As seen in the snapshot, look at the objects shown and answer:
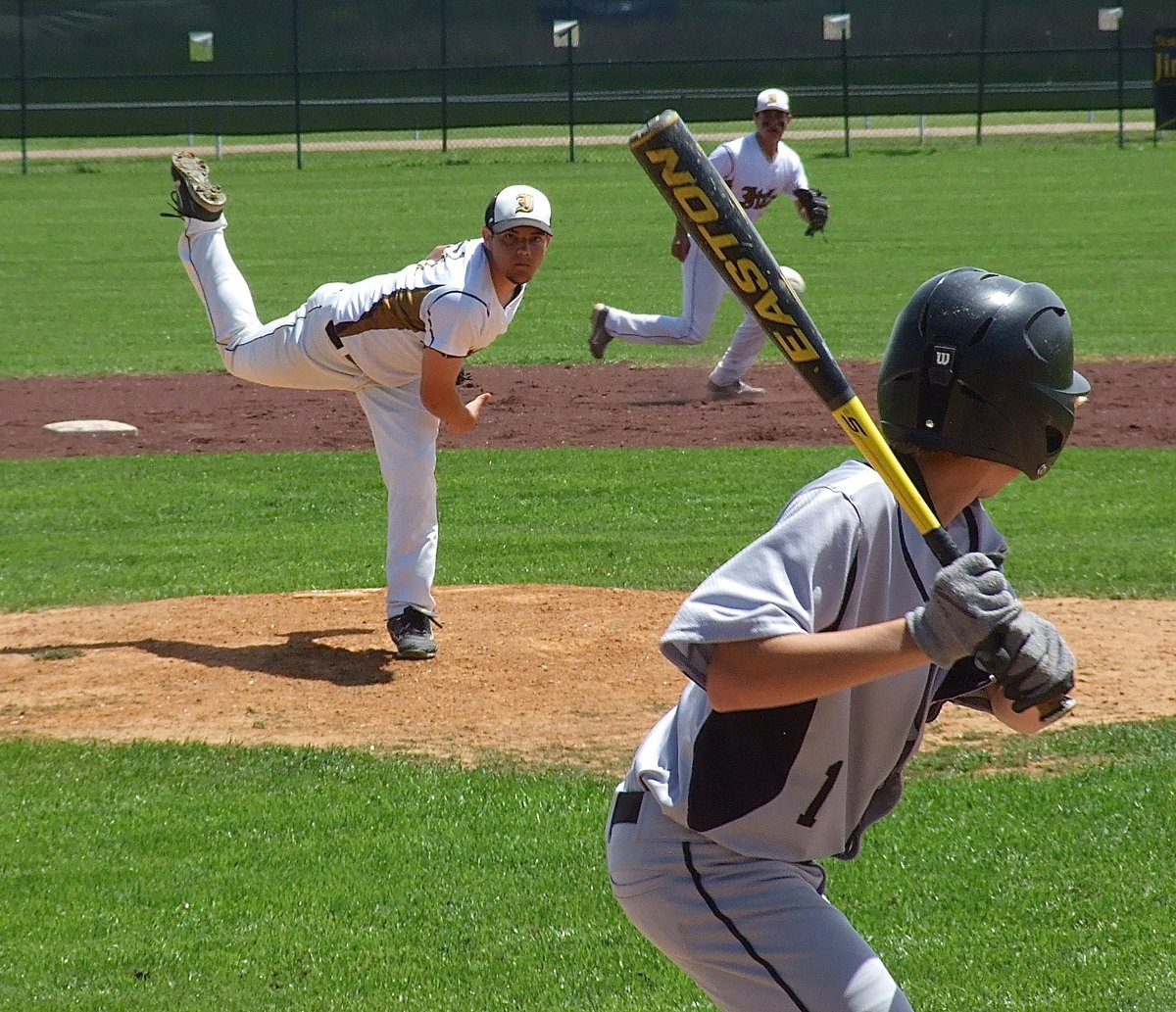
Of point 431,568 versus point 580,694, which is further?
point 431,568

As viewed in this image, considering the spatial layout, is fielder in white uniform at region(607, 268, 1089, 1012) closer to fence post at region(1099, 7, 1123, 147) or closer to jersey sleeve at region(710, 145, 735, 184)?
jersey sleeve at region(710, 145, 735, 184)

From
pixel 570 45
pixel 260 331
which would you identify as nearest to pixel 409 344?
pixel 260 331

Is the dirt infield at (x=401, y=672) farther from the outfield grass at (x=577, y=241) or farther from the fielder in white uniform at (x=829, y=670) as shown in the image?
the outfield grass at (x=577, y=241)

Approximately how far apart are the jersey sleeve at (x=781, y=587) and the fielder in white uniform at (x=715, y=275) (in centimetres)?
962

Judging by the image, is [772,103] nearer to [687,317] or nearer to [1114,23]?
[687,317]

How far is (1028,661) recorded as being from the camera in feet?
7.74

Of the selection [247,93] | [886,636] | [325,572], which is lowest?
[325,572]

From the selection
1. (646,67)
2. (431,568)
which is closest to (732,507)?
(431,568)

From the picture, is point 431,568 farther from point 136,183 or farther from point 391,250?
point 136,183

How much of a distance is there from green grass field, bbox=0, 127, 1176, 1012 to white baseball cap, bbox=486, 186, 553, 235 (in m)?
2.14

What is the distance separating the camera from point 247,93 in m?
33.3

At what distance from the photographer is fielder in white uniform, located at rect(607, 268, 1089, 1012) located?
2352mm

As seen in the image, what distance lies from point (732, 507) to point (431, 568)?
10.2 feet

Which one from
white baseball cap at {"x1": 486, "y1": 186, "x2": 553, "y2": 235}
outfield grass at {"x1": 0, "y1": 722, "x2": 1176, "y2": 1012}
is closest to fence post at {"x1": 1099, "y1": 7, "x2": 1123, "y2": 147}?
white baseball cap at {"x1": 486, "y1": 186, "x2": 553, "y2": 235}
